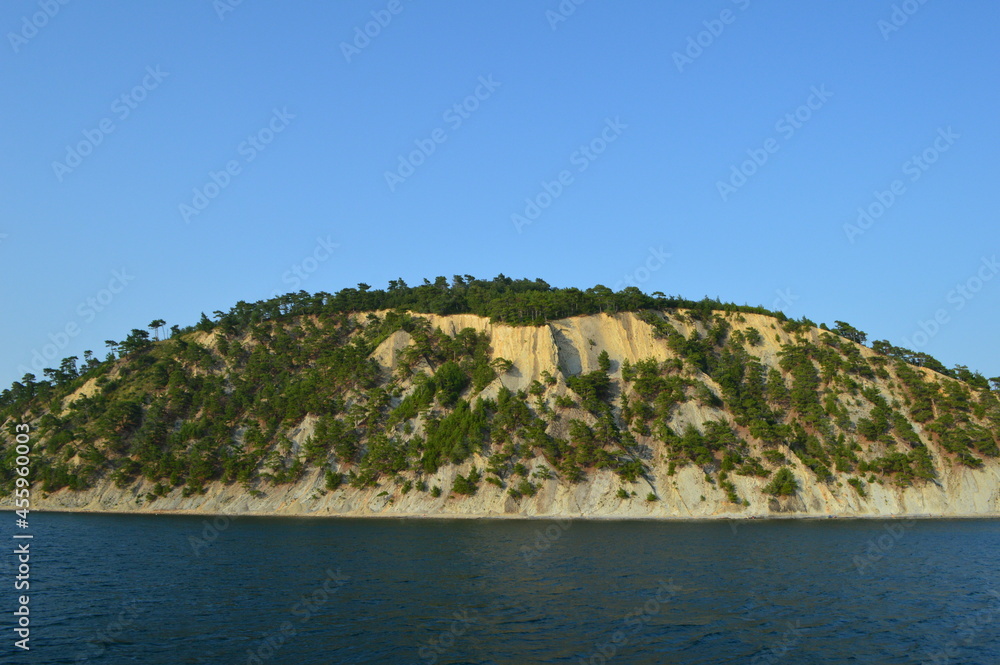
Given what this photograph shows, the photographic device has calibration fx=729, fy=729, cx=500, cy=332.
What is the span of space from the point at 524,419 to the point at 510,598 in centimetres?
5626

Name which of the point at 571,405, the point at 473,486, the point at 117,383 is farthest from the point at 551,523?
the point at 117,383

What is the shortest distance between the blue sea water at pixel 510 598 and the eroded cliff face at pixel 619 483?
2022 centimetres

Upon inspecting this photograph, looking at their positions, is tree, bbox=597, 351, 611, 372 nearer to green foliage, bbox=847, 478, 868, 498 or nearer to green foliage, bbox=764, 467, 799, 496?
green foliage, bbox=764, 467, 799, 496

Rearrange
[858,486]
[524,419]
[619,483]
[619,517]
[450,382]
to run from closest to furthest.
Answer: [619,517] < [858,486] < [619,483] < [524,419] < [450,382]

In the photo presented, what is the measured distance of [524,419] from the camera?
9538 cm

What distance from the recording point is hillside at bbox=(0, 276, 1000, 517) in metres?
89.6

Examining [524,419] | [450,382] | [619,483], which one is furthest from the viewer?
[450,382]

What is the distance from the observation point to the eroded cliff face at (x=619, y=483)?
87500mm

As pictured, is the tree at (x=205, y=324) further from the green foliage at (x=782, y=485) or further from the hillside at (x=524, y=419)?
the green foliage at (x=782, y=485)

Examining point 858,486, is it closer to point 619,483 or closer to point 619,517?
point 619,483

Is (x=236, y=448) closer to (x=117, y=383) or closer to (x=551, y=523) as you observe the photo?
(x=117, y=383)

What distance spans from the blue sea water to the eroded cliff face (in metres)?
20.2

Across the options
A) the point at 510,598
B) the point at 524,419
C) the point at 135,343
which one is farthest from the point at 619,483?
the point at 135,343

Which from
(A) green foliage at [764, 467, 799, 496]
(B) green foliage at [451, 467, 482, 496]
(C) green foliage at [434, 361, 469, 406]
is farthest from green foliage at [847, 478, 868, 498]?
(C) green foliage at [434, 361, 469, 406]
